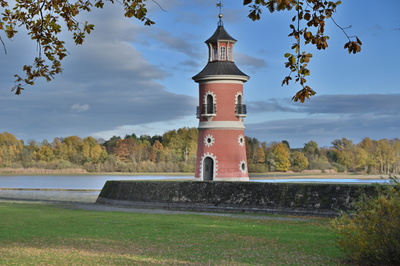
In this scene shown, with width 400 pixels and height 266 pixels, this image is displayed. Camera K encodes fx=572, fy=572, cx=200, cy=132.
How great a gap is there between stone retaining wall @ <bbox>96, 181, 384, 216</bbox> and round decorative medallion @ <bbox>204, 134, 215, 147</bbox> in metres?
4.02

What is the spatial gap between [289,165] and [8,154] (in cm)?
5022

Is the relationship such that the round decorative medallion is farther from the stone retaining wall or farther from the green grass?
the green grass

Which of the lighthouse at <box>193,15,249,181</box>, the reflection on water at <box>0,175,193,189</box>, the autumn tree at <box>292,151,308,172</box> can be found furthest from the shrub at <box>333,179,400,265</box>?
the autumn tree at <box>292,151,308,172</box>

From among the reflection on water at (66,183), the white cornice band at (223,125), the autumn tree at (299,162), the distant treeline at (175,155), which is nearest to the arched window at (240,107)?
the white cornice band at (223,125)

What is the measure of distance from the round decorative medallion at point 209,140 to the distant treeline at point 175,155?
44615 mm

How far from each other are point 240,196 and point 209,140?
625 centimetres

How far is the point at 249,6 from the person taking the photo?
19.9 ft

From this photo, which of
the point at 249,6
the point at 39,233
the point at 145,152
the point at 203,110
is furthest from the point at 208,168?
the point at 145,152

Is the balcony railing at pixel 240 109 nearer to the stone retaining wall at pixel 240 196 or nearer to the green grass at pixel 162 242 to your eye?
the stone retaining wall at pixel 240 196

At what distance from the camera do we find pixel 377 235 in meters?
10.0

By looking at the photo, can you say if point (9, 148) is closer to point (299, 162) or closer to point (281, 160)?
point (281, 160)

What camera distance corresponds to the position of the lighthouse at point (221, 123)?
29.8m

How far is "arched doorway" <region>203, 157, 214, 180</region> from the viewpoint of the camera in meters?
30.2

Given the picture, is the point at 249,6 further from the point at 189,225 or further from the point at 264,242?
the point at 189,225
